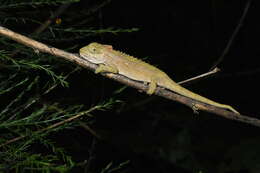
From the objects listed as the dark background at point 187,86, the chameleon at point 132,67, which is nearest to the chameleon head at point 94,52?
the chameleon at point 132,67

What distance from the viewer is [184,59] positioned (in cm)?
517

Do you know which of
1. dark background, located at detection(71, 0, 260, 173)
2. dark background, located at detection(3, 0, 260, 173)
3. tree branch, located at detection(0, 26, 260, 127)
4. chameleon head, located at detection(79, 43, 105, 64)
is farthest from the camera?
dark background, located at detection(71, 0, 260, 173)

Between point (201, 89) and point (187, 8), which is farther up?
point (187, 8)

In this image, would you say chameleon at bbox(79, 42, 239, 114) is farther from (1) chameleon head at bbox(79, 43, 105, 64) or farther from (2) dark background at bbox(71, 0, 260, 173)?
(2) dark background at bbox(71, 0, 260, 173)

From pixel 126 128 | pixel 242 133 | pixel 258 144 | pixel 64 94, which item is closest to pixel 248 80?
pixel 242 133

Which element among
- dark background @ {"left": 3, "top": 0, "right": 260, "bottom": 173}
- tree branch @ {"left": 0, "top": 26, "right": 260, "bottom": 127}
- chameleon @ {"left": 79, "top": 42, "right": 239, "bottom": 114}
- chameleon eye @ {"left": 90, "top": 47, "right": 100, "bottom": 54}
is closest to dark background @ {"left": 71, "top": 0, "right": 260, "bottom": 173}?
dark background @ {"left": 3, "top": 0, "right": 260, "bottom": 173}

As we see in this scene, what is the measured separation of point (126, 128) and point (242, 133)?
213cm

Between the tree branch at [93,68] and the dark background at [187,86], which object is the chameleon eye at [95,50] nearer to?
the tree branch at [93,68]

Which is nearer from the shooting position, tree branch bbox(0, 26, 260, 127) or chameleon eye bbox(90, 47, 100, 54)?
tree branch bbox(0, 26, 260, 127)

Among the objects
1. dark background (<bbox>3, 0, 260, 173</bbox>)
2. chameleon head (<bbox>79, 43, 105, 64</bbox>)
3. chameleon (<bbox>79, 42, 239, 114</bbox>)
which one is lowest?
dark background (<bbox>3, 0, 260, 173</bbox>)

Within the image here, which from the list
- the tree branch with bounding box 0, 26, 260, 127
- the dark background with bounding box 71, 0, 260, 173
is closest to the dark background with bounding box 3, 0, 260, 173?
the dark background with bounding box 71, 0, 260, 173

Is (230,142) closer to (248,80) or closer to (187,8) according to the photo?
(248,80)

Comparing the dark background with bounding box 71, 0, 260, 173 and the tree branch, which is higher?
the tree branch

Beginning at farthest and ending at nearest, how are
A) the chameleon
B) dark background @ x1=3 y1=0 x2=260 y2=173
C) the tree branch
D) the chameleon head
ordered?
dark background @ x1=3 y1=0 x2=260 y2=173 → the chameleon → the chameleon head → the tree branch
